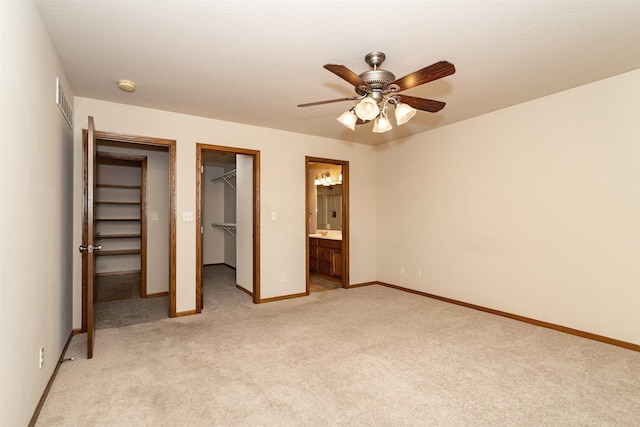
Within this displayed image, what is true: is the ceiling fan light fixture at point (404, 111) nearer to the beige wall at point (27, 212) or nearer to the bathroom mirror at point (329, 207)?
the beige wall at point (27, 212)

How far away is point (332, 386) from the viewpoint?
2.25 m

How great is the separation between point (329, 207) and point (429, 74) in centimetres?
491

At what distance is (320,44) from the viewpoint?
7.75ft

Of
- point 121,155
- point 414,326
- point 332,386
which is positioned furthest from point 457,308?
point 121,155

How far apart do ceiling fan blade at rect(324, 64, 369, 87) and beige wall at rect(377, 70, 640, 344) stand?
242cm

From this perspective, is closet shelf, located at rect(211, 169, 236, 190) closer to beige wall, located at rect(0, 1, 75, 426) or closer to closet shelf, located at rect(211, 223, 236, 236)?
closet shelf, located at rect(211, 223, 236, 236)

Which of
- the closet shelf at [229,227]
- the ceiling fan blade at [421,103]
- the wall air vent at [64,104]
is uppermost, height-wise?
the wall air vent at [64,104]

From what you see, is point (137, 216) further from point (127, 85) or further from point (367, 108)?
point (367, 108)

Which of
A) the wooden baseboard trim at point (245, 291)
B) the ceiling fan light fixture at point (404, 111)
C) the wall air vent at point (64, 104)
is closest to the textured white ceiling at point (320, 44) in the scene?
the wall air vent at point (64, 104)

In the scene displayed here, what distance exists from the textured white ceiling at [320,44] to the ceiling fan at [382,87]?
257 mm

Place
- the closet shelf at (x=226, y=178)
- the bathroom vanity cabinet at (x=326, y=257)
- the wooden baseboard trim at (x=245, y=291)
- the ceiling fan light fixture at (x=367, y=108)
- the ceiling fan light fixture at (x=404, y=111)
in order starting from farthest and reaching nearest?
the closet shelf at (x=226, y=178) < the bathroom vanity cabinet at (x=326, y=257) < the wooden baseboard trim at (x=245, y=291) < the ceiling fan light fixture at (x=404, y=111) < the ceiling fan light fixture at (x=367, y=108)

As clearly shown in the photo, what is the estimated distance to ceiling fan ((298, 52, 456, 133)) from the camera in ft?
6.70

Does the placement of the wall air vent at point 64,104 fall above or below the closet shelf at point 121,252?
above

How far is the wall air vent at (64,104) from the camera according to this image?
99.1 inches
